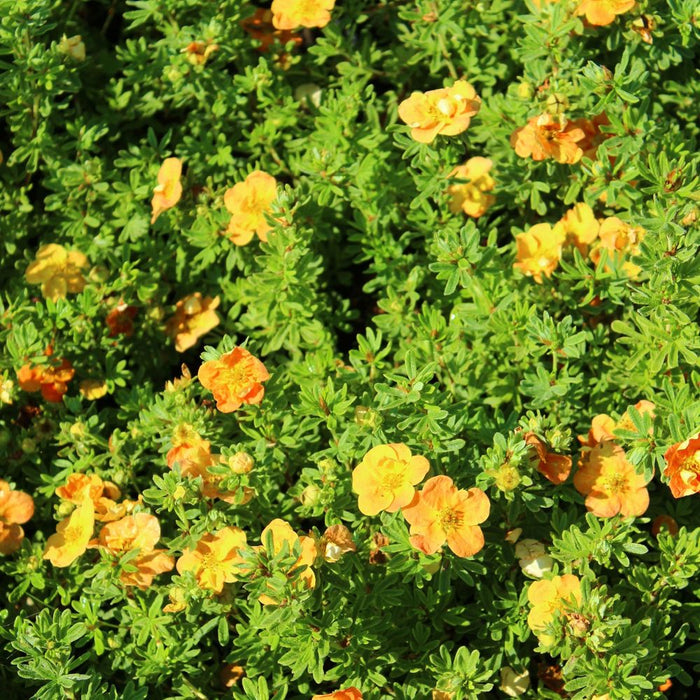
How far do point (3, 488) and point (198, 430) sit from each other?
0.71 m

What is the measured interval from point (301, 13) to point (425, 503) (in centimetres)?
189

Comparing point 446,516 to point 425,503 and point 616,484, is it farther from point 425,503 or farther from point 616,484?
point 616,484

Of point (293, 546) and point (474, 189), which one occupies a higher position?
point (474, 189)

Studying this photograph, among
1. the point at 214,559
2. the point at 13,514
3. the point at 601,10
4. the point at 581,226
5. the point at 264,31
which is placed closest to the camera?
the point at 214,559

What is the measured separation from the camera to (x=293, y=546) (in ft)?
8.71

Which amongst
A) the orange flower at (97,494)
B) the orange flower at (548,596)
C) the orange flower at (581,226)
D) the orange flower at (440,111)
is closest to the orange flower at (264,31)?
the orange flower at (440,111)

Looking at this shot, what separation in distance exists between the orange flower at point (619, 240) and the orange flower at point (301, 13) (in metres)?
1.25

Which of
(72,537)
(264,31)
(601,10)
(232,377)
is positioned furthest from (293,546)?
(264,31)

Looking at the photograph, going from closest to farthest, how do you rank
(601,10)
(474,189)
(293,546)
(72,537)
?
(293,546) < (72,537) < (601,10) < (474,189)

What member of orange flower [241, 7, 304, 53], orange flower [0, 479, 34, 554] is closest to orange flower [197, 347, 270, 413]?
orange flower [0, 479, 34, 554]

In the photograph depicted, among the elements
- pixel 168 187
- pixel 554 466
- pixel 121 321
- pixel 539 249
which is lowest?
pixel 554 466

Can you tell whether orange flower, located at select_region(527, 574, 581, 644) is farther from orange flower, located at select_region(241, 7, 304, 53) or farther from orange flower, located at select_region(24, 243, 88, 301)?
orange flower, located at select_region(241, 7, 304, 53)

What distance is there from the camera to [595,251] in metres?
3.44

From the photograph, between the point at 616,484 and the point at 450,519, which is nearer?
the point at 450,519
